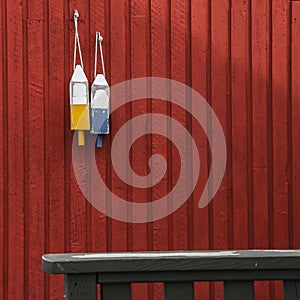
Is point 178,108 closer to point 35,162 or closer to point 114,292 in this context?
point 35,162

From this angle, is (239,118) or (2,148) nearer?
(2,148)

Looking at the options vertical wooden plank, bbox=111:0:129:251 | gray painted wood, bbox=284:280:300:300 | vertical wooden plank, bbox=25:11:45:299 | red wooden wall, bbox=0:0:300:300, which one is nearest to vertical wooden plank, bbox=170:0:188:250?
red wooden wall, bbox=0:0:300:300

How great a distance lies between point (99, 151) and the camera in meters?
4.46

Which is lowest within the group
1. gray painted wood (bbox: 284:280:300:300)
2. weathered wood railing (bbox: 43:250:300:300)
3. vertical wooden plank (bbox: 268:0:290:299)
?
gray painted wood (bbox: 284:280:300:300)

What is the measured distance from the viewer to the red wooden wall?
4422 millimetres

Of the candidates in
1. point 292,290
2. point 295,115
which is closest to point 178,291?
point 292,290

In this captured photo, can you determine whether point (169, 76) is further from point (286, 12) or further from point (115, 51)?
point (286, 12)

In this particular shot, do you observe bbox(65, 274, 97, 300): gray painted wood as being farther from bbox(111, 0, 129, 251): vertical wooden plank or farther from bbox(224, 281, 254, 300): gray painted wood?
bbox(111, 0, 129, 251): vertical wooden plank

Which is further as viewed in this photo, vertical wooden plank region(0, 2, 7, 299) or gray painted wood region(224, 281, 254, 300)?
vertical wooden plank region(0, 2, 7, 299)

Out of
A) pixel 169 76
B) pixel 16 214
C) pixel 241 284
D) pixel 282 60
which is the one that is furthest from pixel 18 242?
pixel 241 284

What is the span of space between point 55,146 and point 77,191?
0.88 ft

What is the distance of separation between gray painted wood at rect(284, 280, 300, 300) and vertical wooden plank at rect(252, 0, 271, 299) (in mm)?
2487

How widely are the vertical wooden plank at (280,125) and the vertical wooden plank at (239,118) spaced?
156 mm

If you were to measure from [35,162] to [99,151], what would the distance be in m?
0.35
